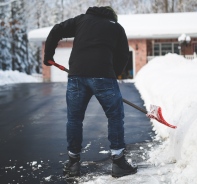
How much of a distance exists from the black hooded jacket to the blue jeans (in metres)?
0.08

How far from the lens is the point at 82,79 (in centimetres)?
302

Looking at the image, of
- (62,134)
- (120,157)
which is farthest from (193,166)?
(62,134)

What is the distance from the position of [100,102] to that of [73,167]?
704 mm

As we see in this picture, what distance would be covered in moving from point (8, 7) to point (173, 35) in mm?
27750

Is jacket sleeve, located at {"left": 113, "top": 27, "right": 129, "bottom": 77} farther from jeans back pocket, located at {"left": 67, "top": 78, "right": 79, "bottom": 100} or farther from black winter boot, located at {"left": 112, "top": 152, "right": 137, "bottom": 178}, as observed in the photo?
black winter boot, located at {"left": 112, "top": 152, "right": 137, "bottom": 178}

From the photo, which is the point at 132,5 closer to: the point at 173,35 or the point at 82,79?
the point at 173,35

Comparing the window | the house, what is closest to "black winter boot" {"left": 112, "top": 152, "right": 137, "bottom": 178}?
the house


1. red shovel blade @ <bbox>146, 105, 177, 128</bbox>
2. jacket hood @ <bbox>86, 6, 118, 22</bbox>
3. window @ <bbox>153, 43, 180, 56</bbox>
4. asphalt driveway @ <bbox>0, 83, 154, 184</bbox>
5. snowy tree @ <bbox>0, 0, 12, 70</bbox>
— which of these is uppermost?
jacket hood @ <bbox>86, 6, 118, 22</bbox>

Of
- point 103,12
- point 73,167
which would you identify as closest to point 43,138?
point 73,167

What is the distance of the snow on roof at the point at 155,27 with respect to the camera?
21891 mm

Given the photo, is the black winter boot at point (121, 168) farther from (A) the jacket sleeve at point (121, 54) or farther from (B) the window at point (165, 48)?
(B) the window at point (165, 48)

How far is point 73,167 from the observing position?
3.05 meters

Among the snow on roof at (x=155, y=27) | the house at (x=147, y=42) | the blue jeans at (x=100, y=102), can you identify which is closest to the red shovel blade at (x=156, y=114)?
the blue jeans at (x=100, y=102)

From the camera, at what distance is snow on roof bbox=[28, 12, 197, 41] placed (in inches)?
862
